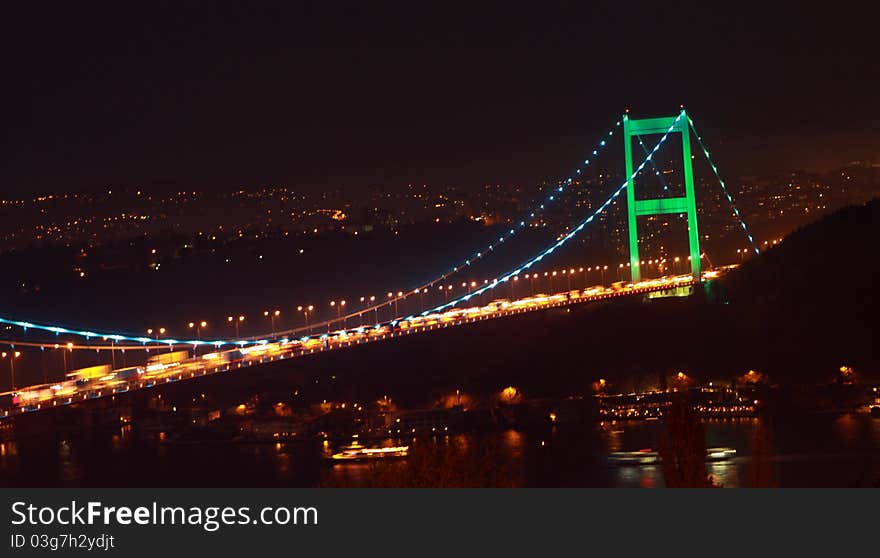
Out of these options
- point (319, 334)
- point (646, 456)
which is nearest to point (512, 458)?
point (646, 456)

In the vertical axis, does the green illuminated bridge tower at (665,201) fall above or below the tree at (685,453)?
above

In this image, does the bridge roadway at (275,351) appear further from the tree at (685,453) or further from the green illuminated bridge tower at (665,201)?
the tree at (685,453)

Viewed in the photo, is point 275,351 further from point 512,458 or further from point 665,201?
point 665,201

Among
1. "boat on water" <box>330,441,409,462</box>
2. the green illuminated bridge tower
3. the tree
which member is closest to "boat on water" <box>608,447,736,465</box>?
"boat on water" <box>330,441,409,462</box>

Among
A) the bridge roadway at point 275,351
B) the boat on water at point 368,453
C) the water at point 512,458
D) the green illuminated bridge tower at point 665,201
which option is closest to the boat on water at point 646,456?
the water at point 512,458

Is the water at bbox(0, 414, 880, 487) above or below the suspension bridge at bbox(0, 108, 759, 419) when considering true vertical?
below

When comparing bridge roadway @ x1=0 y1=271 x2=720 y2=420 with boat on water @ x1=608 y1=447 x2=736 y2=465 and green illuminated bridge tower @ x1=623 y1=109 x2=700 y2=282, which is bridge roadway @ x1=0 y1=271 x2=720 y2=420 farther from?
boat on water @ x1=608 y1=447 x2=736 y2=465
